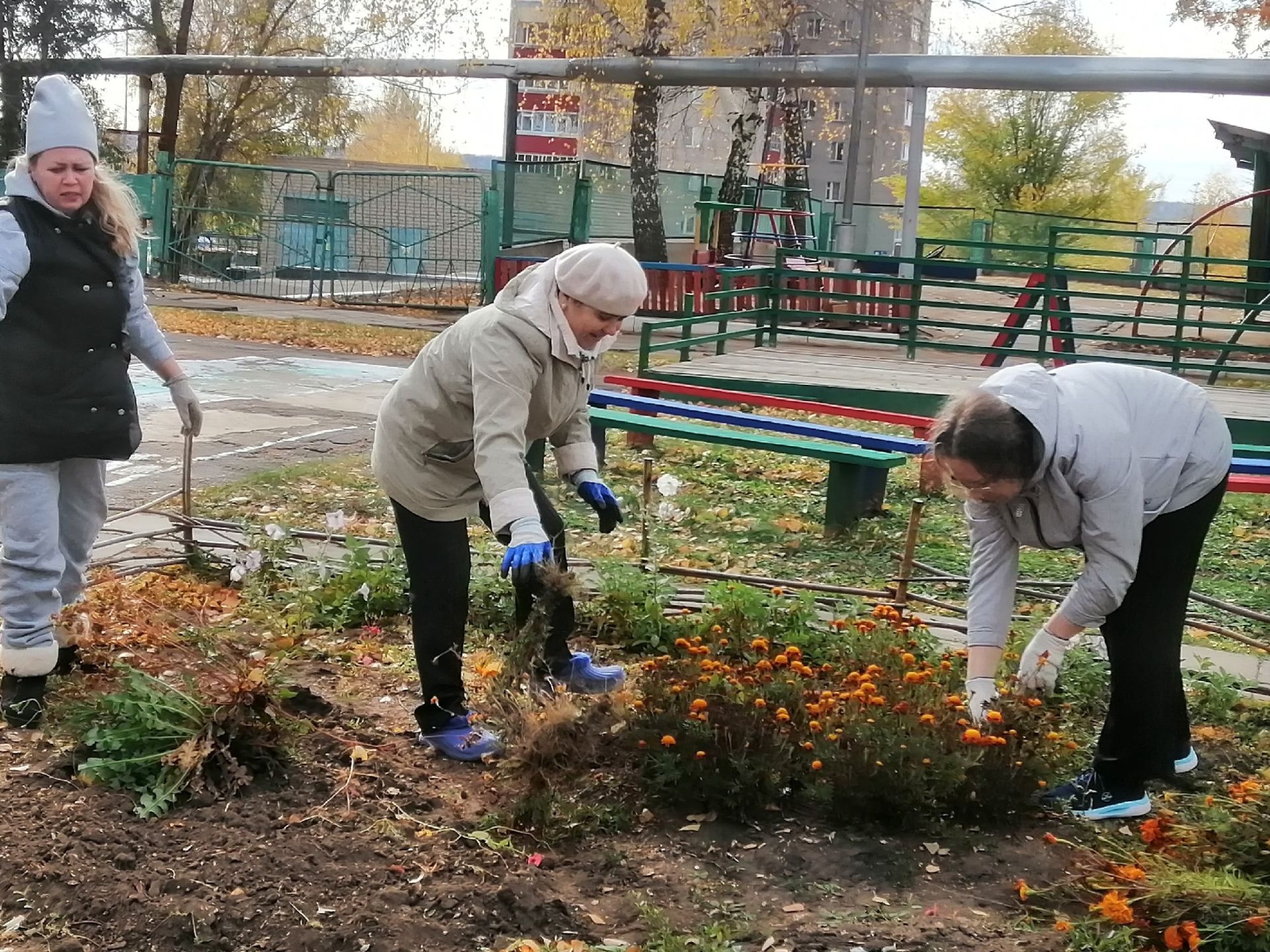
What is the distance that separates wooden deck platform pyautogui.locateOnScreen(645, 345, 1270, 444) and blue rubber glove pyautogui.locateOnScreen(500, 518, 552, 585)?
6.20 meters

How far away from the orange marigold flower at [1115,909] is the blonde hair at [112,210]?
307cm

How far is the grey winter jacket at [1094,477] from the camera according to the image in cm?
295

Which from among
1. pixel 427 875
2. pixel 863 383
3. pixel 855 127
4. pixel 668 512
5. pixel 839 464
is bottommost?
pixel 427 875

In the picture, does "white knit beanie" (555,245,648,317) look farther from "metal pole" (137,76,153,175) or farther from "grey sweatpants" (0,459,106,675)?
"metal pole" (137,76,153,175)

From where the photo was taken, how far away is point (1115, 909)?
2.55 metres

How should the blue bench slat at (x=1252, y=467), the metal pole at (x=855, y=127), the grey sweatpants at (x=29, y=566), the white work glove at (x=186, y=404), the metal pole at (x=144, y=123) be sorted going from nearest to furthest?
1. the grey sweatpants at (x=29, y=566)
2. the white work glove at (x=186, y=404)
3. the blue bench slat at (x=1252, y=467)
4. the metal pole at (x=855, y=127)
5. the metal pole at (x=144, y=123)

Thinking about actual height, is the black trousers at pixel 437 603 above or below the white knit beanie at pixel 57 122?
below

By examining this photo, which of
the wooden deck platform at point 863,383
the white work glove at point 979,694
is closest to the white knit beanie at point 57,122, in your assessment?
the white work glove at point 979,694

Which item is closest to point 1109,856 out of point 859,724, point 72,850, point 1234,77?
point 859,724

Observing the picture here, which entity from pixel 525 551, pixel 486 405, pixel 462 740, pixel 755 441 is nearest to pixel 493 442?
pixel 486 405

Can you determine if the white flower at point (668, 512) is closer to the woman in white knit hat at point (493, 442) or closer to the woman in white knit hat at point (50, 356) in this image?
the woman in white knit hat at point (493, 442)

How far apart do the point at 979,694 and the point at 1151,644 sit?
0.45m

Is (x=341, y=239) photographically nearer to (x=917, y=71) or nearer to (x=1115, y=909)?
(x=917, y=71)

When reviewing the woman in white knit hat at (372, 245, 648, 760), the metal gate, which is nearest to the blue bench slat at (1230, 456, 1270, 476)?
the woman in white knit hat at (372, 245, 648, 760)
